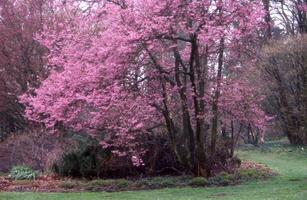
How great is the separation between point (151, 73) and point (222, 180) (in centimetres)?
390

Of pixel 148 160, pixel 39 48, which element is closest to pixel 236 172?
pixel 148 160

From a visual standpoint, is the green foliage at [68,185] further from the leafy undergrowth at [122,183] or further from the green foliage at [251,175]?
the green foliage at [251,175]

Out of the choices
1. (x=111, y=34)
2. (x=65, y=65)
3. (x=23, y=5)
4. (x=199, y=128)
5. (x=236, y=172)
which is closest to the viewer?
(x=111, y=34)

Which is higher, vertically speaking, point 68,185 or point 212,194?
point 68,185

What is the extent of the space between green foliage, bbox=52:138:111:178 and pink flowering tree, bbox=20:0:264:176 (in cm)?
85

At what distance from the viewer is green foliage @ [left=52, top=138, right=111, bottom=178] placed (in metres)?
17.3

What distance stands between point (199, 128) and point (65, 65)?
15.5 feet

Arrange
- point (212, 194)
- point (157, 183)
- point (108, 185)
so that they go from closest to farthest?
point (212, 194) → point (157, 183) → point (108, 185)

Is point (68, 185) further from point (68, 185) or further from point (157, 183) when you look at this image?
point (157, 183)

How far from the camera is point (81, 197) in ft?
41.3

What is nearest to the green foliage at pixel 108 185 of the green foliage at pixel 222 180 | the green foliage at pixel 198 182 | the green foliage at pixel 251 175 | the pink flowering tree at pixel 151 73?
the pink flowering tree at pixel 151 73

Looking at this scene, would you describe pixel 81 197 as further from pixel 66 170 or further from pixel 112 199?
pixel 66 170

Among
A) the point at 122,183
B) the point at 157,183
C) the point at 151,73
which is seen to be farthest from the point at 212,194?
the point at 151,73

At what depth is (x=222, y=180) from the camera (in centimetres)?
1535
